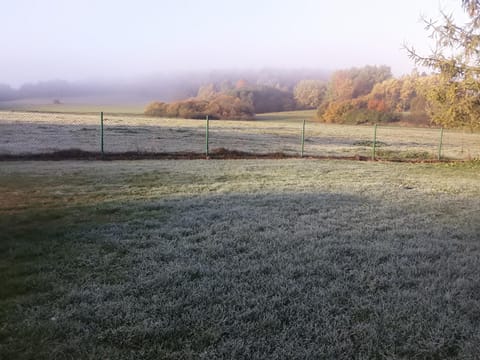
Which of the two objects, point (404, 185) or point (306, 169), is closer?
point (404, 185)

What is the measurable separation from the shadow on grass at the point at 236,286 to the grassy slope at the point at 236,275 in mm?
13

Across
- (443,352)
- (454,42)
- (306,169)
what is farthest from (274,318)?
(454,42)

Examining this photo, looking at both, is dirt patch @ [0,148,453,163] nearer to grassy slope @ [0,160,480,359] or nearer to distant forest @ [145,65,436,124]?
grassy slope @ [0,160,480,359]

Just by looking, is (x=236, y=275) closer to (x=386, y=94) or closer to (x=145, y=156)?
(x=145, y=156)

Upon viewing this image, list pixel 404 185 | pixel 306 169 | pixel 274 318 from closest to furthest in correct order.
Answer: pixel 274 318 < pixel 404 185 < pixel 306 169

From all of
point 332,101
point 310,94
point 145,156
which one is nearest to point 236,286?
point 145,156

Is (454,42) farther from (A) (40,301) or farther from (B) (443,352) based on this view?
(A) (40,301)

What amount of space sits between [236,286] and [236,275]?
0.22 meters

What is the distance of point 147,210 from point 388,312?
13.1 feet

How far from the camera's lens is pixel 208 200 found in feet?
21.4

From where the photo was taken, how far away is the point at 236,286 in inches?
123

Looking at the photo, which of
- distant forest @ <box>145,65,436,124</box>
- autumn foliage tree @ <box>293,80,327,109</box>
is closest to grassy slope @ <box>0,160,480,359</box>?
distant forest @ <box>145,65,436,124</box>

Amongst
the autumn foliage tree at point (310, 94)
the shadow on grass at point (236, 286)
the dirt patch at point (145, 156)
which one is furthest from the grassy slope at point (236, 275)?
the autumn foliage tree at point (310, 94)

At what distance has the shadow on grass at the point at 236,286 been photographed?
237cm
